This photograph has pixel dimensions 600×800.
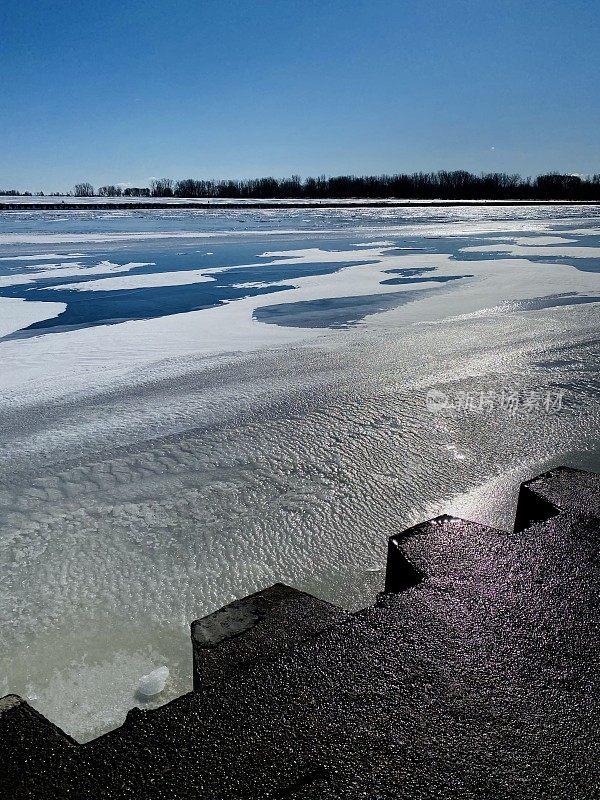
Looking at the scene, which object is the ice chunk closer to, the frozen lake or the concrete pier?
the frozen lake

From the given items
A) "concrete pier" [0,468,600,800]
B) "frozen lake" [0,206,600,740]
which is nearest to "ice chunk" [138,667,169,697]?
"frozen lake" [0,206,600,740]

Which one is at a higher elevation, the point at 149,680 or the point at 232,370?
the point at 232,370

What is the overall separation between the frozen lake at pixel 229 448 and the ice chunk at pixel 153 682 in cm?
2

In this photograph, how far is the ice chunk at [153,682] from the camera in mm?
1465

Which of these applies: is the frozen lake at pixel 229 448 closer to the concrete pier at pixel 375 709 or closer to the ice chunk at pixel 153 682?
the ice chunk at pixel 153 682

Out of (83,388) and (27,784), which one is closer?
(27,784)

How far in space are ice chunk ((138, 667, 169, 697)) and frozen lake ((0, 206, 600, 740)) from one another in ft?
0.07

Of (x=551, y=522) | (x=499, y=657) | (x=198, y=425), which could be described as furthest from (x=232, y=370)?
(x=499, y=657)

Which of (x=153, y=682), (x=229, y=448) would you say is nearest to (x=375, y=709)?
(x=153, y=682)

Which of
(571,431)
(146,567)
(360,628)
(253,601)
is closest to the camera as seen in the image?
(360,628)

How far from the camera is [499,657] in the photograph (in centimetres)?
120

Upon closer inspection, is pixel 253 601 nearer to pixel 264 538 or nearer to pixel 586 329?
pixel 264 538

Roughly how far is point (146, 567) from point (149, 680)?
50 cm

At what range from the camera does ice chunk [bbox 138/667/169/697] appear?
1.46 m
